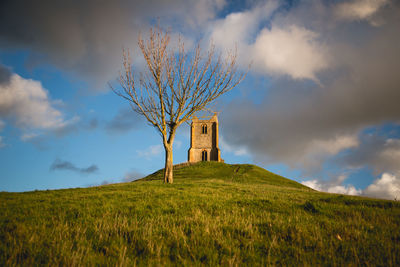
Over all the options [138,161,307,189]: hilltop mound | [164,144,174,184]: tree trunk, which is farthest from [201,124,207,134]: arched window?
[164,144,174,184]: tree trunk

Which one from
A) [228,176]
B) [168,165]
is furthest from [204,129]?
[168,165]

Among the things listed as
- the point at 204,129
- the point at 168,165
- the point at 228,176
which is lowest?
the point at 228,176

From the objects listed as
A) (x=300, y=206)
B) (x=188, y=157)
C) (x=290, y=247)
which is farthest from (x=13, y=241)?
(x=188, y=157)

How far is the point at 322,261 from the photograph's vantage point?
116 inches

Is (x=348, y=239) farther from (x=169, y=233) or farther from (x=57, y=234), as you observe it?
(x=57, y=234)

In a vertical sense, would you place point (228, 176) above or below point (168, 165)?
below

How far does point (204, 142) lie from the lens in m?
73.1

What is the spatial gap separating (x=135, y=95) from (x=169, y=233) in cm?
1667

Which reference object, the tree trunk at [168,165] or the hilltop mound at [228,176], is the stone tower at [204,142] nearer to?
the hilltop mound at [228,176]

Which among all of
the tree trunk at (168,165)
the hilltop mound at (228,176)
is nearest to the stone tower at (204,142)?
the hilltop mound at (228,176)

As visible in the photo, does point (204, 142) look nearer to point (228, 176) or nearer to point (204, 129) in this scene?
point (204, 129)

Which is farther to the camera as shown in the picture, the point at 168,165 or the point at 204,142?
the point at 204,142

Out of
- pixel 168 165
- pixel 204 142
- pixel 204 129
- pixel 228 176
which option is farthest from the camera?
pixel 204 129

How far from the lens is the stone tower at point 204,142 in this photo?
70688 millimetres
